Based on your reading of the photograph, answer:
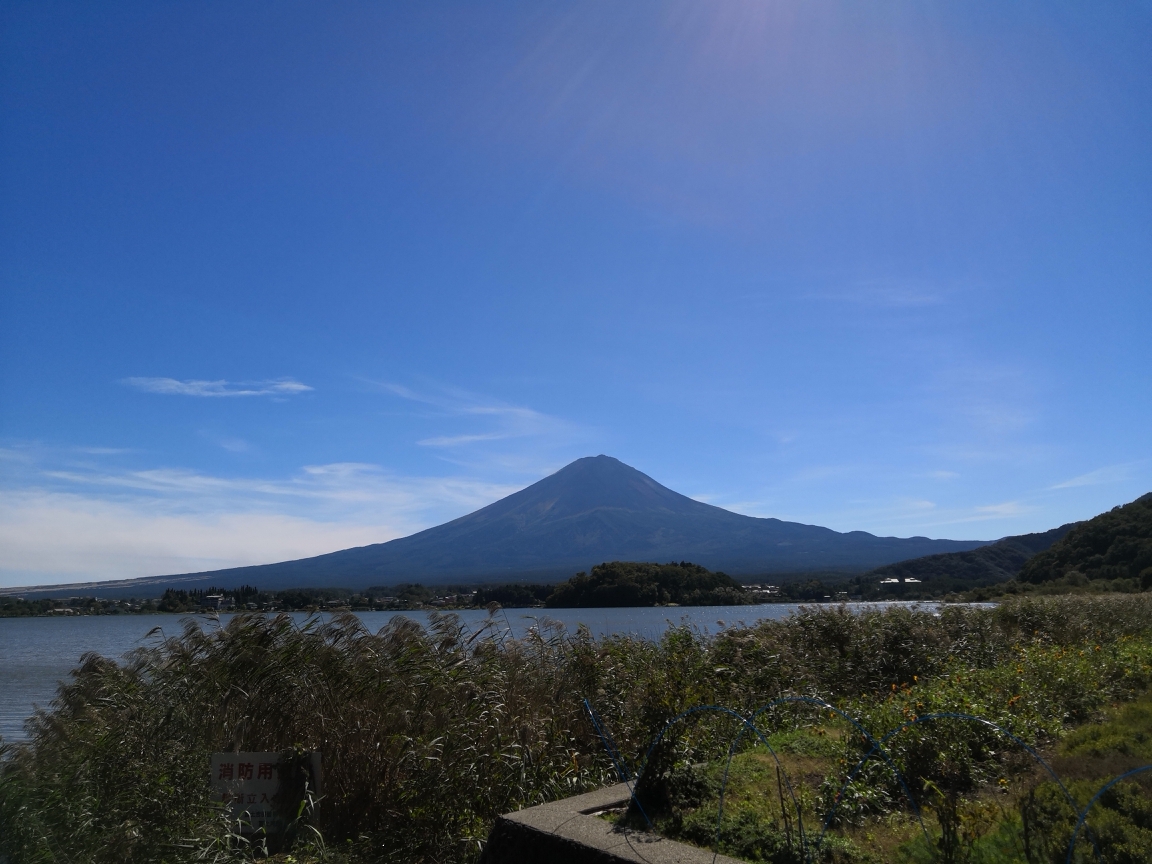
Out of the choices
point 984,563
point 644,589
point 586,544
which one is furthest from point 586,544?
point 644,589

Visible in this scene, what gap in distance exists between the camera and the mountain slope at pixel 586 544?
11288cm

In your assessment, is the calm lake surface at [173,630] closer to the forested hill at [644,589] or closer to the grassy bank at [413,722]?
the grassy bank at [413,722]

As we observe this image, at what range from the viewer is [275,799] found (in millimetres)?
6121

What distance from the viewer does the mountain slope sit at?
11288 cm

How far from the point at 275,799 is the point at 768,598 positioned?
4107cm

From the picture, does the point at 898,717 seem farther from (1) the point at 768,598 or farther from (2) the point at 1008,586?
(1) the point at 768,598

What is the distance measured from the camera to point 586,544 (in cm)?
13425

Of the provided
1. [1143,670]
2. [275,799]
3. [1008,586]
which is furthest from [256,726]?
[1008,586]

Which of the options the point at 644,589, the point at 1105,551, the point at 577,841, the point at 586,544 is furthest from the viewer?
the point at 586,544

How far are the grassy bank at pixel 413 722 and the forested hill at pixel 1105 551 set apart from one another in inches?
980

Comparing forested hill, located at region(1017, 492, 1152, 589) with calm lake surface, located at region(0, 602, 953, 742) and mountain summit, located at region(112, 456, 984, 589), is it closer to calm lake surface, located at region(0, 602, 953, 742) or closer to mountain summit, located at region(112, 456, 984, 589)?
calm lake surface, located at region(0, 602, 953, 742)

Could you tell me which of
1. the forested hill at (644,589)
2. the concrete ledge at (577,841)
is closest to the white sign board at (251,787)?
the concrete ledge at (577,841)

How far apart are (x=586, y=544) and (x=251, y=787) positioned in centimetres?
12934

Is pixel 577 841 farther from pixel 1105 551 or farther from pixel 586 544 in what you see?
pixel 586 544
